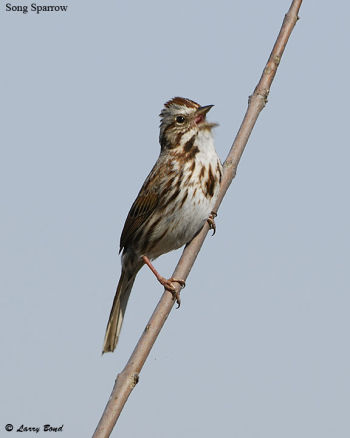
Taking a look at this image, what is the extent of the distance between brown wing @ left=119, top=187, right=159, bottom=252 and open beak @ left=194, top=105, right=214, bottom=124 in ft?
3.09

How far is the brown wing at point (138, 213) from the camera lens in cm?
844

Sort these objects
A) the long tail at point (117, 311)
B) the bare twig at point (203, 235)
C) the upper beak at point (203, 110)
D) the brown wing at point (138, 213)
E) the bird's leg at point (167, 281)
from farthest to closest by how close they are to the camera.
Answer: the brown wing at point (138, 213) < the long tail at point (117, 311) < the upper beak at point (203, 110) < the bird's leg at point (167, 281) < the bare twig at point (203, 235)

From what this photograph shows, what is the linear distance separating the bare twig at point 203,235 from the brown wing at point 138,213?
4.14ft

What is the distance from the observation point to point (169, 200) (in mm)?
8234

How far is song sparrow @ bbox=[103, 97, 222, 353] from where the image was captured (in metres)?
7.86

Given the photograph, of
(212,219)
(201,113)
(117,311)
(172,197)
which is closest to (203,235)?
(212,219)

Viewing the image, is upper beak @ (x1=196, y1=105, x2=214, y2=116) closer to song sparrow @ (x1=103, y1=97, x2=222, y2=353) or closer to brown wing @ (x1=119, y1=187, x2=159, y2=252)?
song sparrow @ (x1=103, y1=97, x2=222, y2=353)

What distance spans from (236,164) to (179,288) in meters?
1.11

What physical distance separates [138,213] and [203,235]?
163cm

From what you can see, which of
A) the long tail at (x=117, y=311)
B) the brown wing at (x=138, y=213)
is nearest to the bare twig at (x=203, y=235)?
the brown wing at (x=138, y=213)

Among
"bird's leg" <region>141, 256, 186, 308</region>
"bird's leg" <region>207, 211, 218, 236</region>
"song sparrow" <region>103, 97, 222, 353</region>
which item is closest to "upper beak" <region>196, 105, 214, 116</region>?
"song sparrow" <region>103, 97, 222, 353</region>

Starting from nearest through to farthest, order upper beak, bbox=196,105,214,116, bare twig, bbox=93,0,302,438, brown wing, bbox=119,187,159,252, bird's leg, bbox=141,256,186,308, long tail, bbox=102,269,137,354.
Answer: bare twig, bbox=93,0,302,438
bird's leg, bbox=141,256,186,308
upper beak, bbox=196,105,214,116
long tail, bbox=102,269,137,354
brown wing, bbox=119,187,159,252

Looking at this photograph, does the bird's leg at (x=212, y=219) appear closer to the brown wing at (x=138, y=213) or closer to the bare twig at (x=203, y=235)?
the bare twig at (x=203, y=235)

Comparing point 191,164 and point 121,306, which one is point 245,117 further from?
point 121,306
